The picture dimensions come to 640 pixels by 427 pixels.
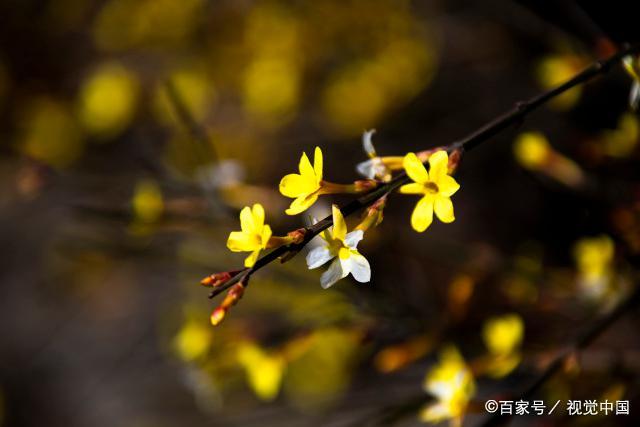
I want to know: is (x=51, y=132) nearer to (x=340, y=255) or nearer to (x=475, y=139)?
(x=340, y=255)

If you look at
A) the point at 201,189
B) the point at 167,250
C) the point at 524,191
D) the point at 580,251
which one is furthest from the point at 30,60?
the point at 580,251

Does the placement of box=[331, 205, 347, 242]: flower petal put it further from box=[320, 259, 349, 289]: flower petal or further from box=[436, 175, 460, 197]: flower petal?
box=[436, 175, 460, 197]: flower petal

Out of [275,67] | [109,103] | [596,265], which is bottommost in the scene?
[596,265]

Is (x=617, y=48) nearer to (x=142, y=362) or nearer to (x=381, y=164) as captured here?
(x=381, y=164)

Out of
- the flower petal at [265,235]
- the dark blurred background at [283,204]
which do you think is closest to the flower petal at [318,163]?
the flower petal at [265,235]

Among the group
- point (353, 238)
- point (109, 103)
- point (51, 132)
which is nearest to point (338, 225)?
point (353, 238)

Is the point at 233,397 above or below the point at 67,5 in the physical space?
below

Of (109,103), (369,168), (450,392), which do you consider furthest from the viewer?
(109,103)
